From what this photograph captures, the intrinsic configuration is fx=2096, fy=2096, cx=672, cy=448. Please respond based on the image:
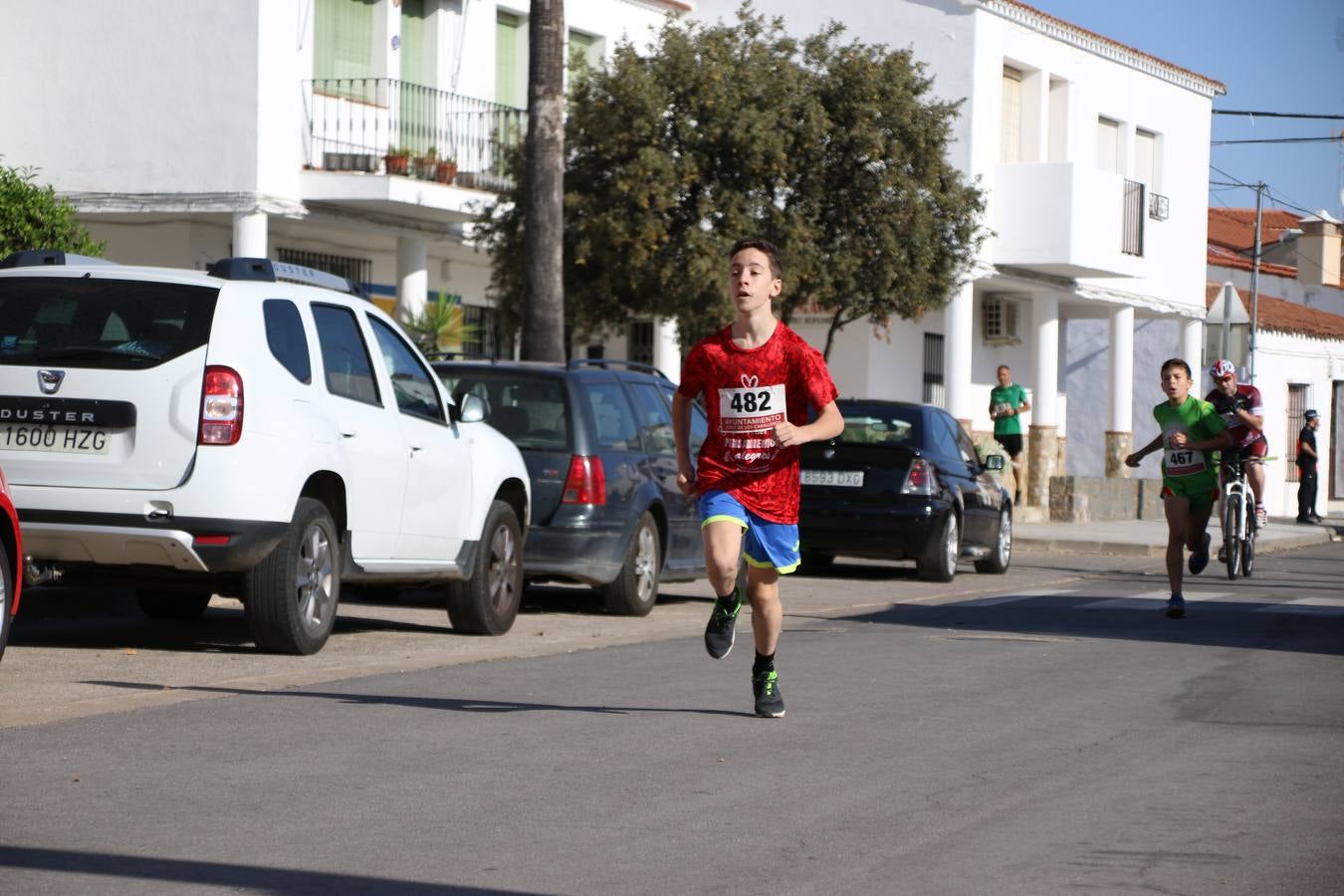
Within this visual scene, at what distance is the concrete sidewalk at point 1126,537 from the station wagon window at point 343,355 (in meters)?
17.0

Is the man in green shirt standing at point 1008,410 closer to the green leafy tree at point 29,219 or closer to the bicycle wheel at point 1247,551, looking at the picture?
the bicycle wheel at point 1247,551

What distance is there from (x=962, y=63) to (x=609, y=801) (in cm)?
2682

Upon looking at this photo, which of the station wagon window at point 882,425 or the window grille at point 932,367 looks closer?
the station wagon window at point 882,425

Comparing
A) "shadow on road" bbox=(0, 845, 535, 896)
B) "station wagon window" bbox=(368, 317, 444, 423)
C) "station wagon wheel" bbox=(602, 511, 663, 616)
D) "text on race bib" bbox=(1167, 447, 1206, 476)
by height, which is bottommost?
"shadow on road" bbox=(0, 845, 535, 896)

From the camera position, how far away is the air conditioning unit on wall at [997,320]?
3769 centimetres

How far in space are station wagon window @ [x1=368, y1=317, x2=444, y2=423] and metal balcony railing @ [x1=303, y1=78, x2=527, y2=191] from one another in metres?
13.6

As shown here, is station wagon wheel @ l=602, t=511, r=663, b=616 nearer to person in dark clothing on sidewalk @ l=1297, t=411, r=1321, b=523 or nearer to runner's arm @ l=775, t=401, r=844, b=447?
runner's arm @ l=775, t=401, r=844, b=447

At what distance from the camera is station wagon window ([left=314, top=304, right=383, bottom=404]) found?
1072 centimetres

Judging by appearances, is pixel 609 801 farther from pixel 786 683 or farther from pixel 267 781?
pixel 786 683

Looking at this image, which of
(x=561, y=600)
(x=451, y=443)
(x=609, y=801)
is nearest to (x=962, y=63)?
(x=561, y=600)

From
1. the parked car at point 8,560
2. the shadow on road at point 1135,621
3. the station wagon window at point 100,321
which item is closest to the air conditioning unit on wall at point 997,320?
the shadow on road at point 1135,621

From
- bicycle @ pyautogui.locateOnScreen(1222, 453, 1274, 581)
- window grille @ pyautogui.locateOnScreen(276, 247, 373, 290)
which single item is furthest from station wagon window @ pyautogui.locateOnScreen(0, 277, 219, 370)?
window grille @ pyautogui.locateOnScreen(276, 247, 373, 290)

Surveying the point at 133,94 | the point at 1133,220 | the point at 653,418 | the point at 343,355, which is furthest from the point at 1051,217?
the point at 343,355

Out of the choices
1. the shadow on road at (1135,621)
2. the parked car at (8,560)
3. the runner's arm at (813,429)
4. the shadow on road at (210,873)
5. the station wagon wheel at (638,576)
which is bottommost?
the shadow on road at (1135,621)
